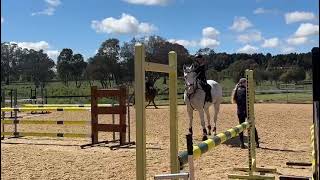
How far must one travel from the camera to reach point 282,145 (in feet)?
36.9

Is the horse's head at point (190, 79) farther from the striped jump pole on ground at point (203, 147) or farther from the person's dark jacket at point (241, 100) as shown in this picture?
the striped jump pole on ground at point (203, 147)

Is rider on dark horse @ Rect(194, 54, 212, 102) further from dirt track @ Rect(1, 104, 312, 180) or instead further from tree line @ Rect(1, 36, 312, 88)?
tree line @ Rect(1, 36, 312, 88)

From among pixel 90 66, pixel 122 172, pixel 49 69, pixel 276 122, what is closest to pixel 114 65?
pixel 90 66

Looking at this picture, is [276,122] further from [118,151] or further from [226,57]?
[226,57]

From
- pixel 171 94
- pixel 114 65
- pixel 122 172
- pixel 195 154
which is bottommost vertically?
pixel 122 172

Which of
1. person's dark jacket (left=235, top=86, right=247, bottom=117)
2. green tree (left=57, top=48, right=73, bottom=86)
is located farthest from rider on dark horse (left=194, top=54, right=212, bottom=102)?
green tree (left=57, top=48, right=73, bottom=86)

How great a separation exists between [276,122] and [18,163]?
11056 mm

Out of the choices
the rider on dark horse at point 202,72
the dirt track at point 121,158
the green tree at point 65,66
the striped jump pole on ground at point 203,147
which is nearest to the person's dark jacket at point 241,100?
the dirt track at point 121,158

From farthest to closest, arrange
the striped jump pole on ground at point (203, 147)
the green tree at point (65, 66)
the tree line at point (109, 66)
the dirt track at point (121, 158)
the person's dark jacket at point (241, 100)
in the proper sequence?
the green tree at point (65, 66) → the tree line at point (109, 66) → the person's dark jacket at point (241, 100) → the dirt track at point (121, 158) → the striped jump pole on ground at point (203, 147)

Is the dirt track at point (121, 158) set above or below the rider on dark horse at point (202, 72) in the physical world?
below

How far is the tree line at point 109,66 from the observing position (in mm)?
57969

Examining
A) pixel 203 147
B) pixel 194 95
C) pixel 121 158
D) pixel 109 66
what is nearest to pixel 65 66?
pixel 109 66

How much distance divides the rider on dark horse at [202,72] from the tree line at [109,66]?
4132 cm

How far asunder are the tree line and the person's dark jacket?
4236cm
